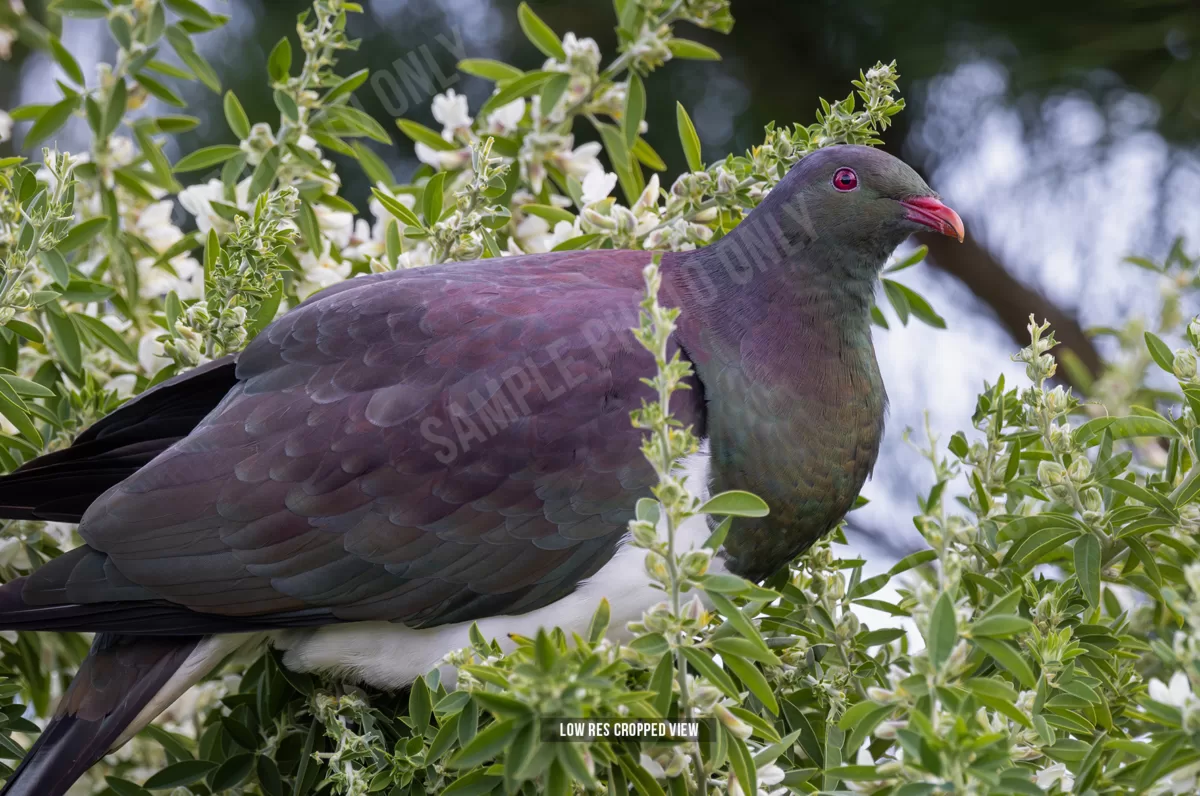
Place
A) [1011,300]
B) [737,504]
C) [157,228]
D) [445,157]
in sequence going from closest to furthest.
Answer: [737,504], [445,157], [157,228], [1011,300]

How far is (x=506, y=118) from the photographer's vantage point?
200 centimetres

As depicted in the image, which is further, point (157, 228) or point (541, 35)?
point (157, 228)

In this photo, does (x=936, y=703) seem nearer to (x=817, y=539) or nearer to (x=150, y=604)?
(x=817, y=539)

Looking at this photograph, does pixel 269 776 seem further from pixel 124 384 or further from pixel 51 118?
pixel 51 118

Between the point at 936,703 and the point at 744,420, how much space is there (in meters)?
0.60

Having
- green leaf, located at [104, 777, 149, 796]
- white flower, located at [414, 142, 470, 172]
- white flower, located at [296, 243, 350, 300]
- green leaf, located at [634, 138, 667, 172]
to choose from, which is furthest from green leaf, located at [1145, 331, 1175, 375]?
green leaf, located at [104, 777, 149, 796]

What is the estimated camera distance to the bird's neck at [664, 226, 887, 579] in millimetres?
1562

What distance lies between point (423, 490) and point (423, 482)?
0.01 meters

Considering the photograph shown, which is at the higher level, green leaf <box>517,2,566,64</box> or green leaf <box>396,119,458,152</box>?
green leaf <box>517,2,566,64</box>

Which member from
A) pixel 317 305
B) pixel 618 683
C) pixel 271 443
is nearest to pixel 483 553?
pixel 271 443

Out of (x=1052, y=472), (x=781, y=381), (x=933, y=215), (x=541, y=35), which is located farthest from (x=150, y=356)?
(x=1052, y=472)

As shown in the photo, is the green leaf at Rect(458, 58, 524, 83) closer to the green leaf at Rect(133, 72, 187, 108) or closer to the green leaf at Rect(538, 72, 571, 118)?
the green leaf at Rect(538, 72, 571, 118)

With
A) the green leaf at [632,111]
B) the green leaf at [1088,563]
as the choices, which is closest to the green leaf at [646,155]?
the green leaf at [632,111]

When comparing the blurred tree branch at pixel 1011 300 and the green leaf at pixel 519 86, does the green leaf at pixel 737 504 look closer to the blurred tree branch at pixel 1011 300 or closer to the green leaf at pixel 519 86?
the green leaf at pixel 519 86
